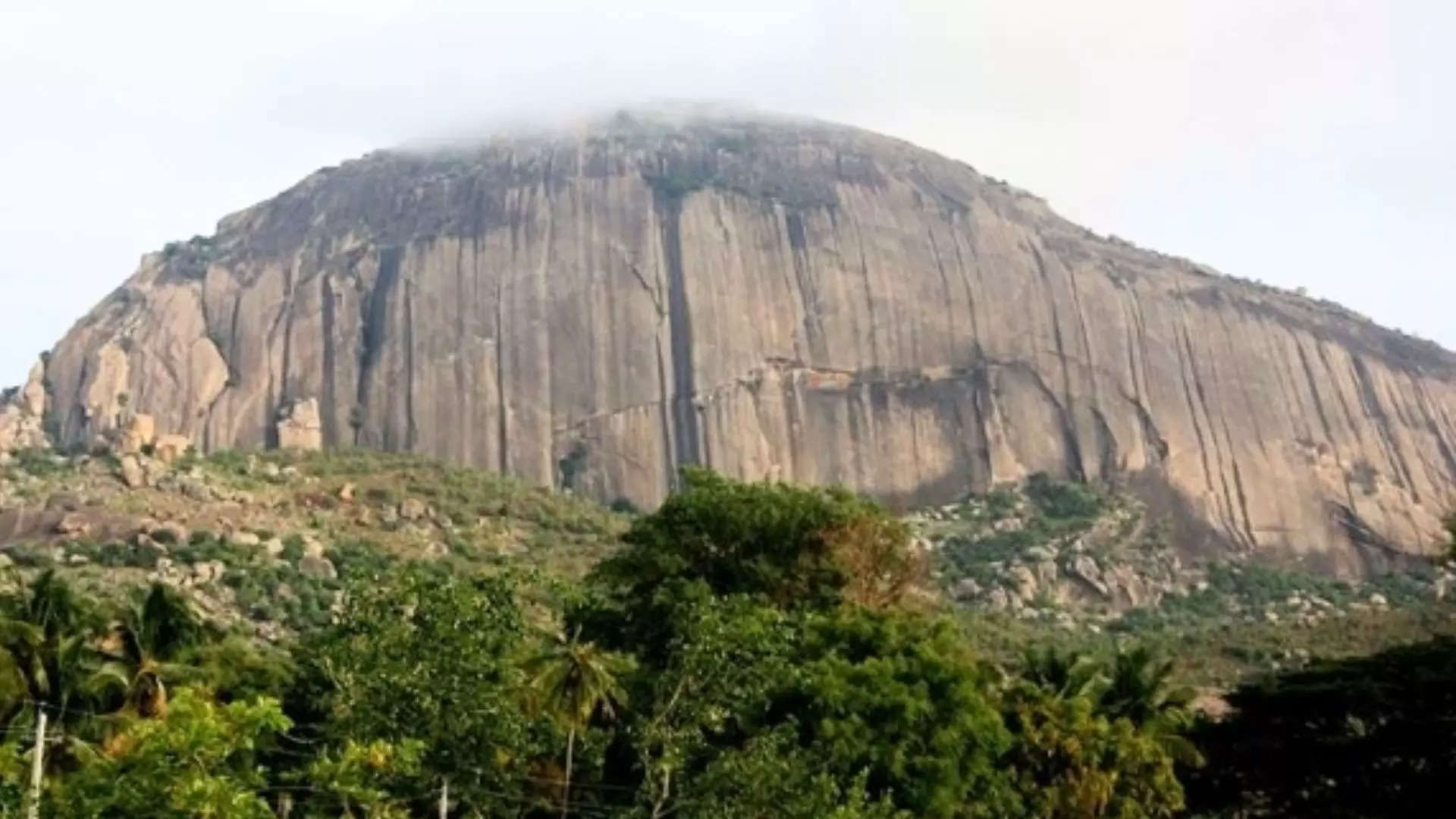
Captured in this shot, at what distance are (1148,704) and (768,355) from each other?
70871 mm

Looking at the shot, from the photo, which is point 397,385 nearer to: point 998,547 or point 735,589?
point 998,547

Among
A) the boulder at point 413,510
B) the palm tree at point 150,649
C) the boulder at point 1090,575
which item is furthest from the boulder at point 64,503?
the boulder at point 1090,575

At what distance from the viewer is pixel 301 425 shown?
112 meters

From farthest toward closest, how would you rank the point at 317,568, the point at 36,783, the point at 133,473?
the point at 133,473, the point at 317,568, the point at 36,783

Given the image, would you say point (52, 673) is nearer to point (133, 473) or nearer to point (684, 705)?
point (684, 705)

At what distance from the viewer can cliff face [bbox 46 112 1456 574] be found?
4385 inches

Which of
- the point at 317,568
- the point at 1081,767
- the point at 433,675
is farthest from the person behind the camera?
the point at 317,568

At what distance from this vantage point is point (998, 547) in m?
100

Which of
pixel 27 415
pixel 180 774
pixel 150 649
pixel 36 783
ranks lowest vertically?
pixel 180 774

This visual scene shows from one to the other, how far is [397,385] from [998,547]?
42.2 m

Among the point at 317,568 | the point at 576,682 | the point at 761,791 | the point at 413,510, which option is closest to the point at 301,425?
the point at 413,510

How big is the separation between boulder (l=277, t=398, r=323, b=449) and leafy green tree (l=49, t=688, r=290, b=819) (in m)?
95.8

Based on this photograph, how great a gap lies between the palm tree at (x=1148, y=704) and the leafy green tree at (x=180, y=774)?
32.0 m

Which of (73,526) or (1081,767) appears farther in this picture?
(73,526)
